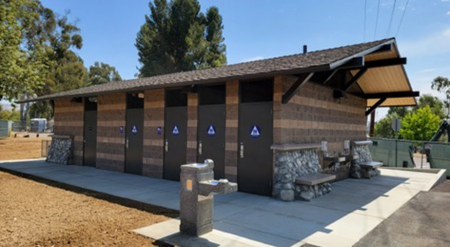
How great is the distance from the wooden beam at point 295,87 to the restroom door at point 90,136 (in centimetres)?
881

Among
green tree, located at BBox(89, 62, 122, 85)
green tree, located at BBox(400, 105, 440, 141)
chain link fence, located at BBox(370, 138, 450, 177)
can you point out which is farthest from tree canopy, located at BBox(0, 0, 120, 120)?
green tree, located at BBox(400, 105, 440, 141)

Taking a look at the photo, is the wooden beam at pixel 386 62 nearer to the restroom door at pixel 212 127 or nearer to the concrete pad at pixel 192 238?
the restroom door at pixel 212 127

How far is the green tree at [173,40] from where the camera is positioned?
104ft

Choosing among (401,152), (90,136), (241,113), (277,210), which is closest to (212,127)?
(241,113)

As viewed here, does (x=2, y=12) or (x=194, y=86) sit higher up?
(x=2, y=12)

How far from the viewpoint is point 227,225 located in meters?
5.36

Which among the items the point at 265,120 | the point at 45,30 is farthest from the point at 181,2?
the point at 265,120

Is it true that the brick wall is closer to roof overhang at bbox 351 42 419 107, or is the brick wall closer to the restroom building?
the restroom building

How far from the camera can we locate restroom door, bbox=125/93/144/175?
11016 millimetres

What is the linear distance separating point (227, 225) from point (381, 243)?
2.48 metres

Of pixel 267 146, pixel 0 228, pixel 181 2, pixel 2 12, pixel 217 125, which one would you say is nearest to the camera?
pixel 0 228

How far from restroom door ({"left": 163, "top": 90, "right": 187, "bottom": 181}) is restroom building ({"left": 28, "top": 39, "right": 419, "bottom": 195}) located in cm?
3

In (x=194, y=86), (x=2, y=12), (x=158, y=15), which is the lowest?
(x=194, y=86)

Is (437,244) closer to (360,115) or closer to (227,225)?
(227,225)
